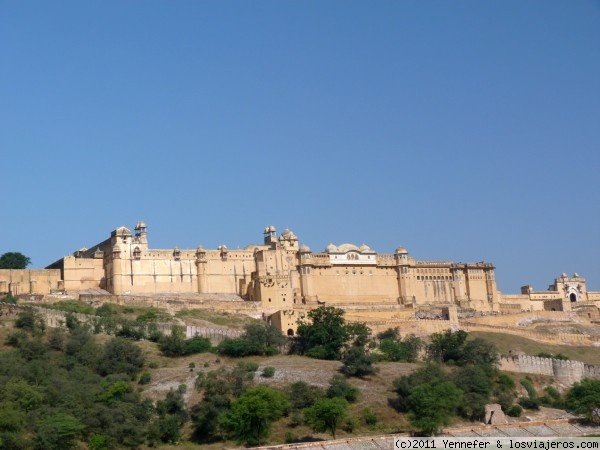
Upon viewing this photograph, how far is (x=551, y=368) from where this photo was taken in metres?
69.7

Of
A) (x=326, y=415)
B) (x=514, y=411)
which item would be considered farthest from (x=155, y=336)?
(x=514, y=411)

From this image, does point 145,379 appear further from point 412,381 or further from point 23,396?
point 412,381

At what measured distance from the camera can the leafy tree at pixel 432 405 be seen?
52656 millimetres

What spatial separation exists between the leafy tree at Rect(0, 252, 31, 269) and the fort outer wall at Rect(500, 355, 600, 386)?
3918 cm

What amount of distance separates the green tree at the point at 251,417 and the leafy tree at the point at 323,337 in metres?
13.0

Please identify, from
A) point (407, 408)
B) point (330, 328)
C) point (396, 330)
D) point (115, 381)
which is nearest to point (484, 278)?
point (396, 330)

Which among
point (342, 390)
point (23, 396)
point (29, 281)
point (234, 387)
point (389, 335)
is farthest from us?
point (29, 281)

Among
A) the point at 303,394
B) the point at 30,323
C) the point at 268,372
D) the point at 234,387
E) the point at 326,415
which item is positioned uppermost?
the point at 30,323

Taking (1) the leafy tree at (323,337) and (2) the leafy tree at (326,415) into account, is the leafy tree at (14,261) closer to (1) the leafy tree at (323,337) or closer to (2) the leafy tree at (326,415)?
(1) the leafy tree at (323,337)

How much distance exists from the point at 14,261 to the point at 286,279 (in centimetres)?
2259

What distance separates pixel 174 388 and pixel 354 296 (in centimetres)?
3279

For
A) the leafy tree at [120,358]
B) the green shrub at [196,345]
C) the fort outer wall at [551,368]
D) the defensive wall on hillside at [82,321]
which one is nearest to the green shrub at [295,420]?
the leafy tree at [120,358]

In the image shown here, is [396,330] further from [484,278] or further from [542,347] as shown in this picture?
[484,278]

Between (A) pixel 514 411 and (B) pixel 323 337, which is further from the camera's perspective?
(B) pixel 323 337
